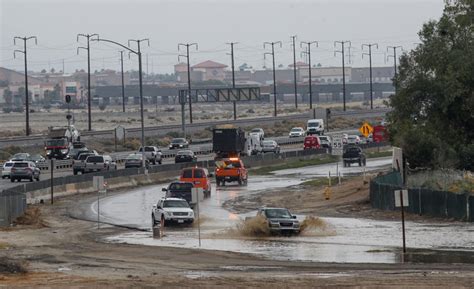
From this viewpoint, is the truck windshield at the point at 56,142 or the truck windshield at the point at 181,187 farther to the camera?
the truck windshield at the point at 56,142

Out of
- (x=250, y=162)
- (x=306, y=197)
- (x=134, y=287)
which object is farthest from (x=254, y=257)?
(x=250, y=162)

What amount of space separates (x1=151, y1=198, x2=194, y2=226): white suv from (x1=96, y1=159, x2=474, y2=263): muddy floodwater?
0.40 m

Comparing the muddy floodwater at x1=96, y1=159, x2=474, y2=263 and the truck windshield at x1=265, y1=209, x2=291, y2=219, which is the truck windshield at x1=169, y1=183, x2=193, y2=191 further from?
the truck windshield at x1=265, y1=209, x2=291, y2=219

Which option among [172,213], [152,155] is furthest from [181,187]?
[152,155]

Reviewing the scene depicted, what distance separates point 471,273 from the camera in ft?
101

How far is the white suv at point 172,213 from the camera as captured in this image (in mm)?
48219

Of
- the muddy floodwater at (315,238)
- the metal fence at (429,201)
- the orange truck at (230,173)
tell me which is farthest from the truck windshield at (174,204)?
the orange truck at (230,173)

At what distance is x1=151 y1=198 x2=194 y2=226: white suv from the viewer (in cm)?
4822

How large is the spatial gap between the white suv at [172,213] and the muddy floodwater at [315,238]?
0.40 meters

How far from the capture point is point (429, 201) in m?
51.0

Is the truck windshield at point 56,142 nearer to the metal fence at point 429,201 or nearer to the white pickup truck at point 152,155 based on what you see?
the white pickup truck at point 152,155

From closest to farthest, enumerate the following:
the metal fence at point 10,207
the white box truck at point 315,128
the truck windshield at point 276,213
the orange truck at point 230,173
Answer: the truck windshield at point 276,213
the metal fence at point 10,207
the orange truck at point 230,173
the white box truck at point 315,128

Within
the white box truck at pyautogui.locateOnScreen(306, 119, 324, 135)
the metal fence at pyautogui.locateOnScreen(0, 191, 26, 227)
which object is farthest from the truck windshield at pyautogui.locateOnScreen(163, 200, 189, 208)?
the white box truck at pyautogui.locateOnScreen(306, 119, 324, 135)

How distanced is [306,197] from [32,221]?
63.4 ft
